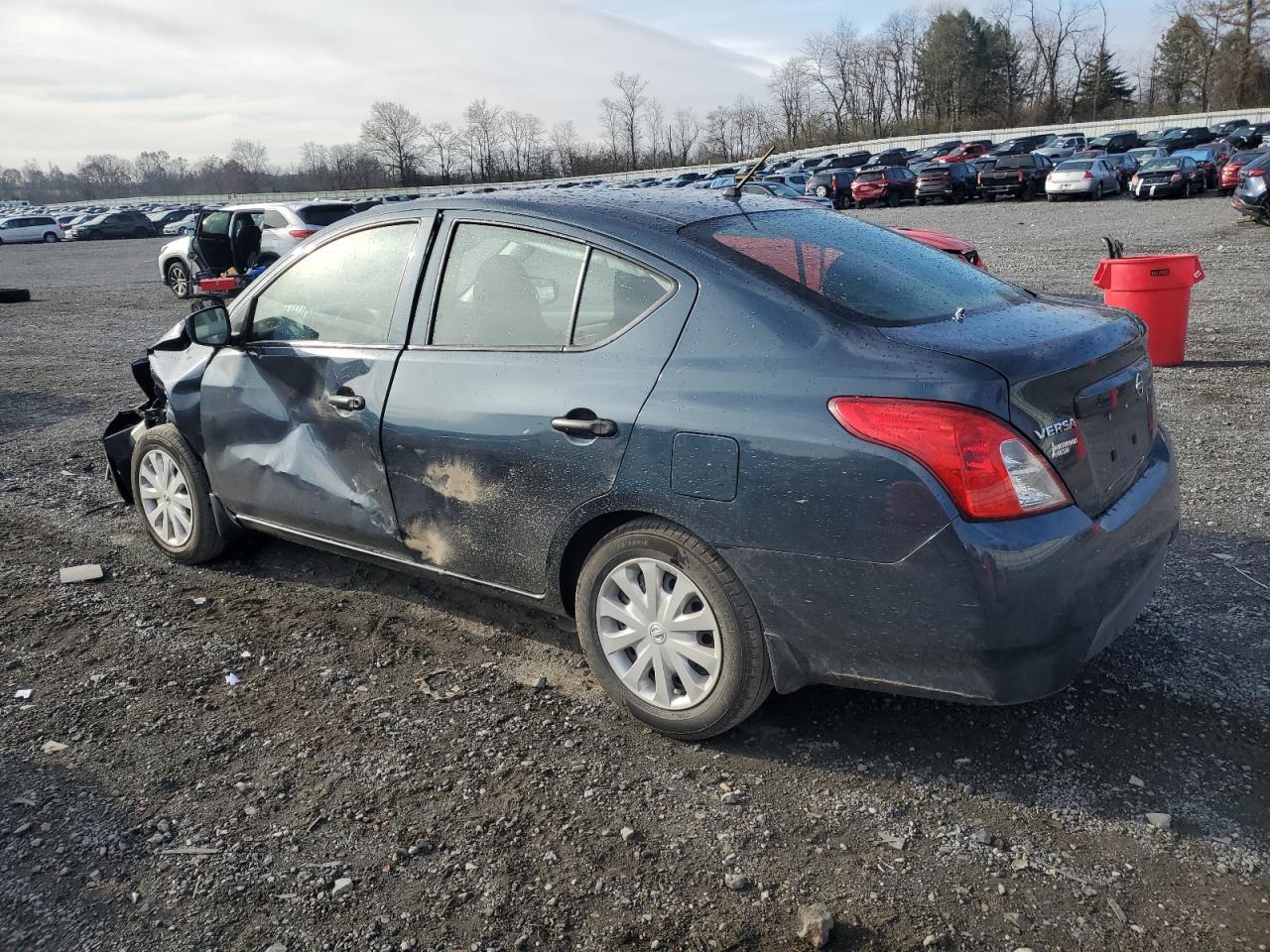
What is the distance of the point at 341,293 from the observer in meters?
4.06

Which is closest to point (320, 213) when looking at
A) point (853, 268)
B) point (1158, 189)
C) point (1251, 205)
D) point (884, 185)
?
point (853, 268)

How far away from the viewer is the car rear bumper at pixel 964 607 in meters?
2.65

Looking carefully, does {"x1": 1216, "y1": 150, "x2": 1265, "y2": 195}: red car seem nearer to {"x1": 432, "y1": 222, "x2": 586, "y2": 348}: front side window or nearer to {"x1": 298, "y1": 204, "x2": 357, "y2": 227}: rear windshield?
{"x1": 298, "y1": 204, "x2": 357, "y2": 227}: rear windshield

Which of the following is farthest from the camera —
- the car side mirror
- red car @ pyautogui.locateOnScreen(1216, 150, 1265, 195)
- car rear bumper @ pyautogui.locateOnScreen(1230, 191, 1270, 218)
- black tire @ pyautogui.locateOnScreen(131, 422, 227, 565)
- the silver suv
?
red car @ pyautogui.locateOnScreen(1216, 150, 1265, 195)

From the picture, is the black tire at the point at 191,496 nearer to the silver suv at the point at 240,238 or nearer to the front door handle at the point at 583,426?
the front door handle at the point at 583,426

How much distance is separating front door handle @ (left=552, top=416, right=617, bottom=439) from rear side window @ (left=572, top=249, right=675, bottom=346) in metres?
0.26

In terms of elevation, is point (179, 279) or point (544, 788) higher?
point (179, 279)

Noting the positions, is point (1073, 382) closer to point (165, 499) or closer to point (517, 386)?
→ point (517, 386)

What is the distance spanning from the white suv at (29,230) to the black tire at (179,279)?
1398 inches

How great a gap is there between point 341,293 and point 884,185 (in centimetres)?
3841

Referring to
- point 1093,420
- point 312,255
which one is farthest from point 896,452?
point 312,255

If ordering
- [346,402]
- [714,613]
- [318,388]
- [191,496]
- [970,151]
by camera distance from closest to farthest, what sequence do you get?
[714,613] → [346,402] → [318,388] → [191,496] → [970,151]

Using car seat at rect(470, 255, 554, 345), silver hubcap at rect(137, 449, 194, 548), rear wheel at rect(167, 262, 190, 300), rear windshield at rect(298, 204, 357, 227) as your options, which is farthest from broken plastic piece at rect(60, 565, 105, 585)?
rear wheel at rect(167, 262, 190, 300)

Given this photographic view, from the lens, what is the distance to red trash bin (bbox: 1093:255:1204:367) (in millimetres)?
8055
